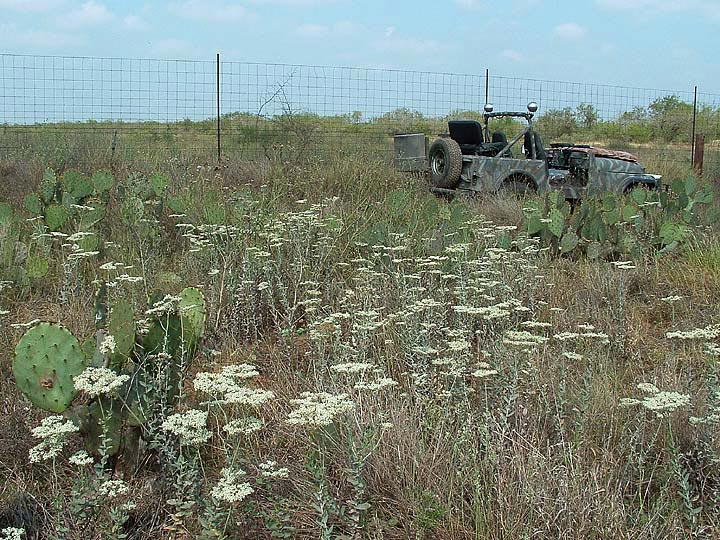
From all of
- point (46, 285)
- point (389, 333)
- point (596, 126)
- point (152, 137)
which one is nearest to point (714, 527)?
point (389, 333)

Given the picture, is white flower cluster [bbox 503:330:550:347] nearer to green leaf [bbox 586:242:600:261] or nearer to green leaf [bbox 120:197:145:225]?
green leaf [bbox 586:242:600:261]

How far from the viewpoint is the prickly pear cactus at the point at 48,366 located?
280 centimetres

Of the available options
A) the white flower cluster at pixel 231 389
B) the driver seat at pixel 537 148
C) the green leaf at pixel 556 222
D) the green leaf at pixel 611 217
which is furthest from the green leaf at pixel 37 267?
the driver seat at pixel 537 148

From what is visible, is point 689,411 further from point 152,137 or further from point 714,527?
point 152,137

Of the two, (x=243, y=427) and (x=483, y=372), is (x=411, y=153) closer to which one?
(x=483, y=372)

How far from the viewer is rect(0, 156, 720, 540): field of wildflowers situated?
8.09ft

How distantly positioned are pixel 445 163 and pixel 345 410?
670 centimetres

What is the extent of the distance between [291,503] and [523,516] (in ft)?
2.51

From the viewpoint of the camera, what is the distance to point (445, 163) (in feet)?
29.5

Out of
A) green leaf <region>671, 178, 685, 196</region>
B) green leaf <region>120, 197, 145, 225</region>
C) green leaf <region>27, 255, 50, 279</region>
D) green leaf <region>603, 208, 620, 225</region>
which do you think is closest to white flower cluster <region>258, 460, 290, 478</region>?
green leaf <region>27, 255, 50, 279</region>

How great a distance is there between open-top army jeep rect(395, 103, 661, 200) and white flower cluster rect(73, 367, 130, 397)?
613cm

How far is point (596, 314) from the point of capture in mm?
4508

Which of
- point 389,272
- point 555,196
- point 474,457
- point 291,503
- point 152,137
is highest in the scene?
point 152,137

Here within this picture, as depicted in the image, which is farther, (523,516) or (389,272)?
(389,272)
